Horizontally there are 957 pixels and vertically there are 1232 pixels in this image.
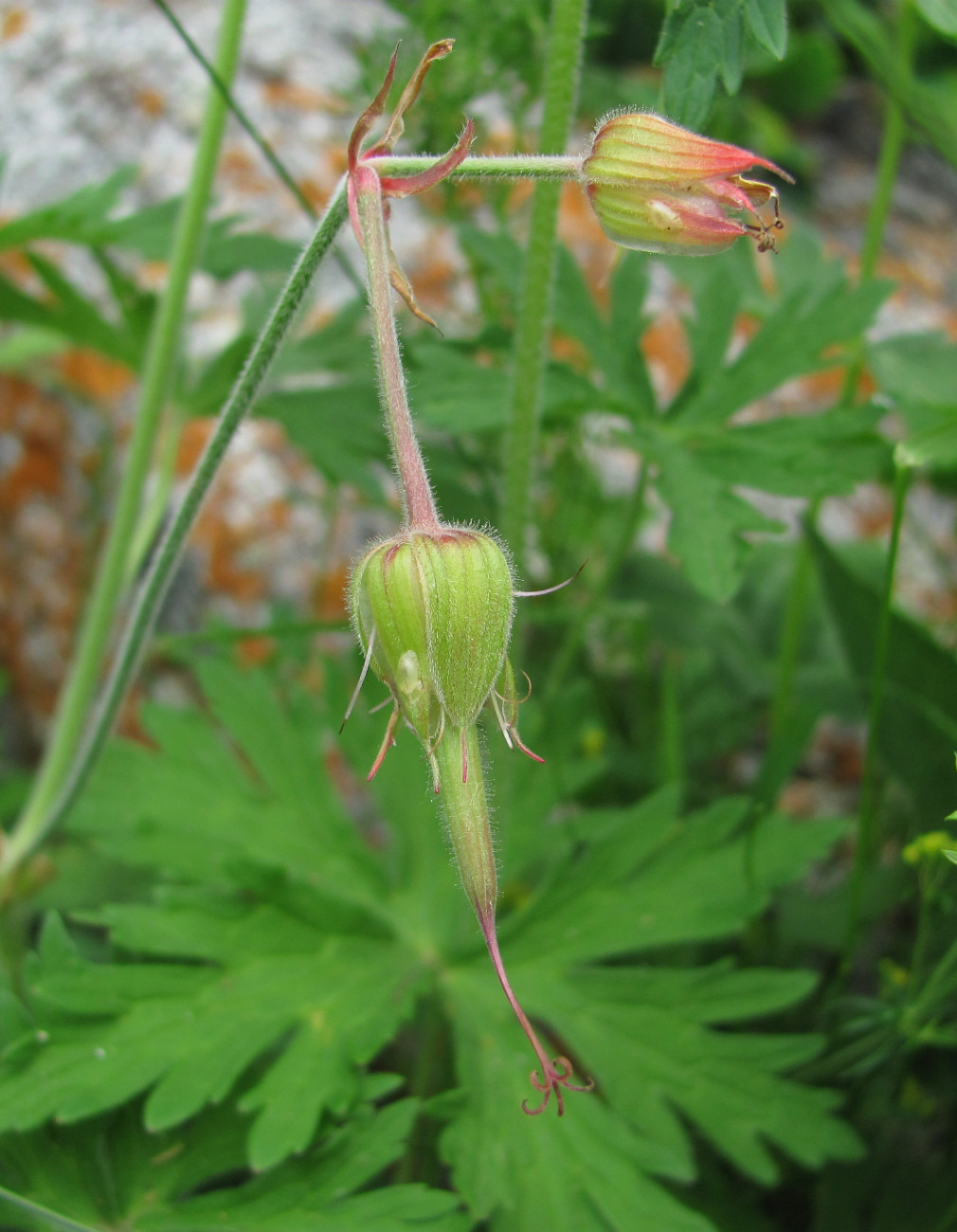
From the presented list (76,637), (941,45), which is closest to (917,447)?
(76,637)

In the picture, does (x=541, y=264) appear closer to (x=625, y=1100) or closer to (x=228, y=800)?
(x=228, y=800)

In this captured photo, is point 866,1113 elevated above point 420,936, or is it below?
below

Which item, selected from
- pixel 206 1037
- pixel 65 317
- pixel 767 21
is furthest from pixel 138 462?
pixel 767 21

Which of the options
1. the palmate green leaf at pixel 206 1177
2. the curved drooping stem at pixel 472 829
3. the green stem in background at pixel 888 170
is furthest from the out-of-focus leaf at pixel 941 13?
the palmate green leaf at pixel 206 1177

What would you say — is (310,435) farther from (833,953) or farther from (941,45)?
(941,45)

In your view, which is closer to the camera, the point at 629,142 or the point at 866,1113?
the point at 629,142
